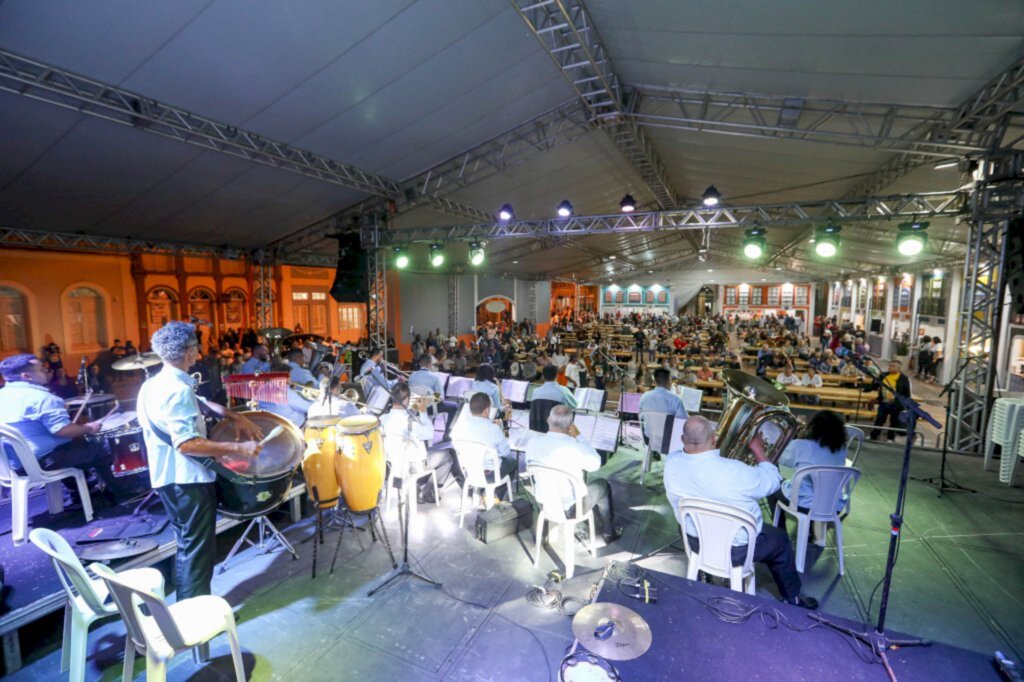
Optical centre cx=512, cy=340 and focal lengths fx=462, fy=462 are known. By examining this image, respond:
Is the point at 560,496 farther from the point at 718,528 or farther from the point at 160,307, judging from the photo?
the point at 160,307

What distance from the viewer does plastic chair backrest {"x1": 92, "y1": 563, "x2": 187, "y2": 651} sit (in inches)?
76.9

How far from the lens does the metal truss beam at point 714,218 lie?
6664 mm

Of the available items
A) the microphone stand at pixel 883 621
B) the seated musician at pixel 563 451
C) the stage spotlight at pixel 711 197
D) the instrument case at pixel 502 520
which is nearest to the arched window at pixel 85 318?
the instrument case at pixel 502 520

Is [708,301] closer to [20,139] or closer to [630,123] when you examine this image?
[630,123]

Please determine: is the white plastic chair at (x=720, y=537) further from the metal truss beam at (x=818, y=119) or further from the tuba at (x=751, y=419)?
the metal truss beam at (x=818, y=119)

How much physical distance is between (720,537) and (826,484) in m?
1.29

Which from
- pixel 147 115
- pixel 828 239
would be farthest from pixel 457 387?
pixel 828 239

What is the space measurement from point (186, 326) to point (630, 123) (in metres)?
6.98

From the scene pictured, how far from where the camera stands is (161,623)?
204 cm

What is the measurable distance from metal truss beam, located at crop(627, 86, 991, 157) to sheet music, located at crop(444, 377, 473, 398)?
15.5 ft

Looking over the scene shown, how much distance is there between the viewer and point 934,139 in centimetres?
526

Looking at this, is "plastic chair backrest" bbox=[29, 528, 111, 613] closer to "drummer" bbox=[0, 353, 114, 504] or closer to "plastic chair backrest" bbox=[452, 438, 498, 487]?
"drummer" bbox=[0, 353, 114, 504]

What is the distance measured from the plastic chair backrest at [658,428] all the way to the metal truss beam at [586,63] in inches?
159

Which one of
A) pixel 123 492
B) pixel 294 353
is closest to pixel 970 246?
pixel 294 353
